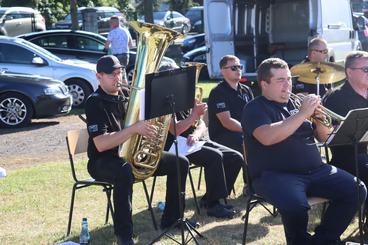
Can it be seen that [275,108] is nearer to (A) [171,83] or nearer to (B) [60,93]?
(A) [171,83]

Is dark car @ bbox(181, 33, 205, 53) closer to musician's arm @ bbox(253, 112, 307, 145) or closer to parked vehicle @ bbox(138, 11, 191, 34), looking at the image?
parked vehicle @ bbox(138, 11, 191, 34)

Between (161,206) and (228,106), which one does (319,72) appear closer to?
(228,106)

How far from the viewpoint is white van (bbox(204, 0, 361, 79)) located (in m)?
12.4

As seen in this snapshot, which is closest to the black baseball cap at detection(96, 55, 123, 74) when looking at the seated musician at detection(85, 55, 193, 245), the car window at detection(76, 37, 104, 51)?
the seated musician at detection(85, 55, 193, 245)

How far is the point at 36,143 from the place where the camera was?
992 cm

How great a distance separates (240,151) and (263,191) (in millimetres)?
1902

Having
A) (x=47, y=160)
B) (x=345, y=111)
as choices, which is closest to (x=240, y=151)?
(x=345, y=111)

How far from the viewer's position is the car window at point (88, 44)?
14867 mm

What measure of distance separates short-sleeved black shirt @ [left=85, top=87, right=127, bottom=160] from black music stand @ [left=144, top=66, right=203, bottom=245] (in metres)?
0.53

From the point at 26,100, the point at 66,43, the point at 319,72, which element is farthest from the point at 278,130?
the point at 66,43

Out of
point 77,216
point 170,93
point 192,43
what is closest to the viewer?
point 170,93

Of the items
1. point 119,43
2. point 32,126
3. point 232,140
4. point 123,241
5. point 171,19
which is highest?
point 119,43

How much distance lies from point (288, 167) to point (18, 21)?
894 inches

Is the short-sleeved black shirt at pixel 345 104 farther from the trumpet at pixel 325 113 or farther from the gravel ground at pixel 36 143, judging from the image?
the gravel ground at pixel 36 143
